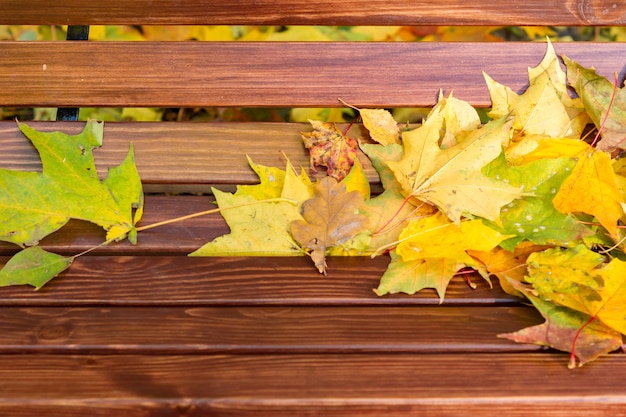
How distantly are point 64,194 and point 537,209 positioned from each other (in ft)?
2.77

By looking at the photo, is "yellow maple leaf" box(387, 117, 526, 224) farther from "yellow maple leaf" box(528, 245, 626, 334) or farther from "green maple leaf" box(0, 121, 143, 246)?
"green maple leaf" box(0, 121, 143, 246)

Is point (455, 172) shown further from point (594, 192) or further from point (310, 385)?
point (310, 385)

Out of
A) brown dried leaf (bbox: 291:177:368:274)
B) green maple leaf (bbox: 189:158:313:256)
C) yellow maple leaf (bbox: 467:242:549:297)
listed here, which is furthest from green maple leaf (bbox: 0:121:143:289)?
yellow maple leaf (bbox: 467:242:549:297)

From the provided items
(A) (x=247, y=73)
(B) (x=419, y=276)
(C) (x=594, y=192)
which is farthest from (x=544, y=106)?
(A) (x=247, y=73)

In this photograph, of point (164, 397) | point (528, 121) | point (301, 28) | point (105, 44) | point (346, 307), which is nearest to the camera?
point (164, 397)

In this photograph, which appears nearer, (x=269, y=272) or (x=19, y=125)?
(x=269, y=272)

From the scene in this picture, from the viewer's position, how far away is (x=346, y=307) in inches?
41.6

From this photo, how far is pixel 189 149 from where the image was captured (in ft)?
4.19

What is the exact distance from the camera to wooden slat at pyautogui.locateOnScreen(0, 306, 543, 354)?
39.1 inches

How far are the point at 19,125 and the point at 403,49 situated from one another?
80 centimetres

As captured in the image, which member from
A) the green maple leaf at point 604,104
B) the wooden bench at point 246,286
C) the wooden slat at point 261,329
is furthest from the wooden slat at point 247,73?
the wooden slat at point 261,329

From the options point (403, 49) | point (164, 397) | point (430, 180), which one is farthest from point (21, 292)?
point (403, 49)

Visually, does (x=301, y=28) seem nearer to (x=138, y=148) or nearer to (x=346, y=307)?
(x=138, y=148)

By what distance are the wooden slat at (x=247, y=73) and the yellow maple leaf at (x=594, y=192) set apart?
0.91 ft
